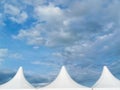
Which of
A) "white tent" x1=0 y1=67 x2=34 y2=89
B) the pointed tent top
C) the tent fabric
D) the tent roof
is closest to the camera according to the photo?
the tent fabric

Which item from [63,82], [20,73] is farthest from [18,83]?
[63,82]

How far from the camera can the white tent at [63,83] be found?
37.3 meters

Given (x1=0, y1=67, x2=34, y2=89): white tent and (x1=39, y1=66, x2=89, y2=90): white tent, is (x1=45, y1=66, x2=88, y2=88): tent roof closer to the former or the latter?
(x1=39, y1=66, x2=89, y2=90): white tent

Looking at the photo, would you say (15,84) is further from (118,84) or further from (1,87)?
(118,84)

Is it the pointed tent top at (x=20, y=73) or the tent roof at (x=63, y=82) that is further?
the pointed tent top at (x=20, y=73)

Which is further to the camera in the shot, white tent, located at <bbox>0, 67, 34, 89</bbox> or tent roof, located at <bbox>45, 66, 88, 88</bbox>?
white tent, located at <bbox>0, 67, 34, 89</bbox>

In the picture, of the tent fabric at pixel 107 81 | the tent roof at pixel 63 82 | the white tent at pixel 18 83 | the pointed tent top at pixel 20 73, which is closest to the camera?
the tent fabric at pixel 107 81

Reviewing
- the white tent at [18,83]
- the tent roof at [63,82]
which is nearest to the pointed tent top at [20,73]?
the white tent at [18,83]

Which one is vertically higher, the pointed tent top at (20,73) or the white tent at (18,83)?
the pointed tent top at (20,73)

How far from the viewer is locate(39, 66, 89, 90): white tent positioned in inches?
1467

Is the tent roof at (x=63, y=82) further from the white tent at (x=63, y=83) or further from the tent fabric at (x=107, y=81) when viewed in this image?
the tent fabric at (x=107, y=81)

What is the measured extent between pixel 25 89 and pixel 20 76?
9.65 ft

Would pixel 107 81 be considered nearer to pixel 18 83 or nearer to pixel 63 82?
pixel 63 82

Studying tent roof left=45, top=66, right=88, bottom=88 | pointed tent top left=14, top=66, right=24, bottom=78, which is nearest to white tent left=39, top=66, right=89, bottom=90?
tent roof left=45, top=66, right=88, bottom=88
